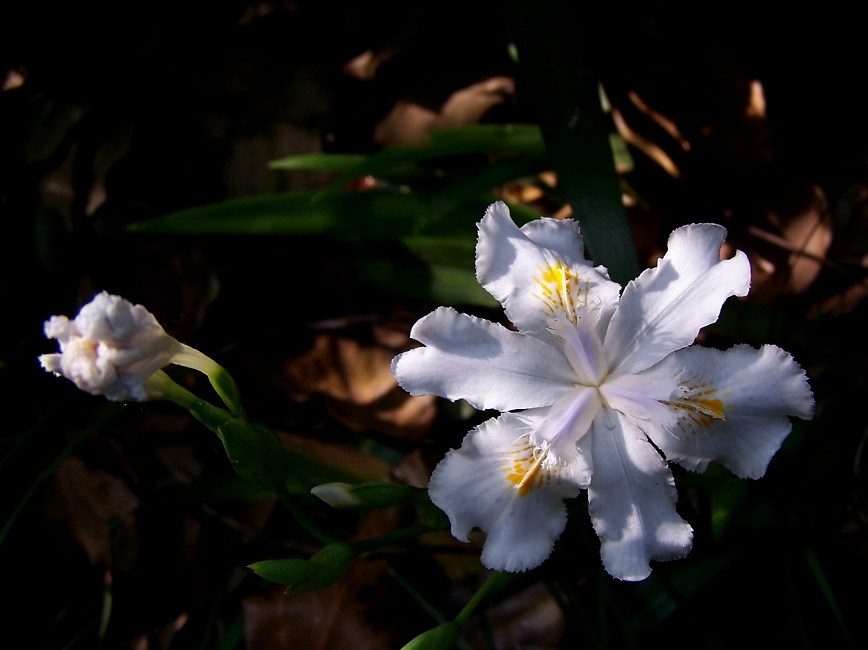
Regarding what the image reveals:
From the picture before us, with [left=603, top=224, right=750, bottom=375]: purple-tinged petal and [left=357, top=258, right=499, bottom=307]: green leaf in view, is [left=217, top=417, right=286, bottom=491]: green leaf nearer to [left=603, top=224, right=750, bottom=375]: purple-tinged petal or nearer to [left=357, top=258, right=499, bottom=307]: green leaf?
[left=603, top=224, right=750, bottom=375]: purple-tinged petal

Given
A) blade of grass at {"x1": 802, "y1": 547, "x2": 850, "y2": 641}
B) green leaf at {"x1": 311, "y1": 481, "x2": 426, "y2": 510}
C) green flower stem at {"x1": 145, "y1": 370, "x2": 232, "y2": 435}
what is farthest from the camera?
blade of grass at {"x1": 802, "y1": 547, "x2": 850, "y2": 641}

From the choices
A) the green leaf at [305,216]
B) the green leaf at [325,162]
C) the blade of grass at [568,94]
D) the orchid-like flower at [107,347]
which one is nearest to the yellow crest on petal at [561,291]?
the blade of grass at [568,94]

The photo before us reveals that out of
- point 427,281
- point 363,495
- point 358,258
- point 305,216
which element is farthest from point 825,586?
point 305,216

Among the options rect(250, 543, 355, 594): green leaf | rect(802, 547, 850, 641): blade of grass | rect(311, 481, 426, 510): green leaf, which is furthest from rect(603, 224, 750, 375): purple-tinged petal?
rect(802, 547, 850, 641): blade of grass

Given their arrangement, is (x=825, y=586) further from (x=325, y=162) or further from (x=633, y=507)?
(x=325, y=162)

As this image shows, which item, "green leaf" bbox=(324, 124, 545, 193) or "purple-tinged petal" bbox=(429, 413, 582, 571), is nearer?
"purple-tinged petal" bbox=(429, 413, 582, 571)

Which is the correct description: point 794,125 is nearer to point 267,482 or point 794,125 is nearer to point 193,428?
point 267,482

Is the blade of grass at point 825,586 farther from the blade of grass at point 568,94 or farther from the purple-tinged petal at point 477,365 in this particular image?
the blade of grass at point 568,94
